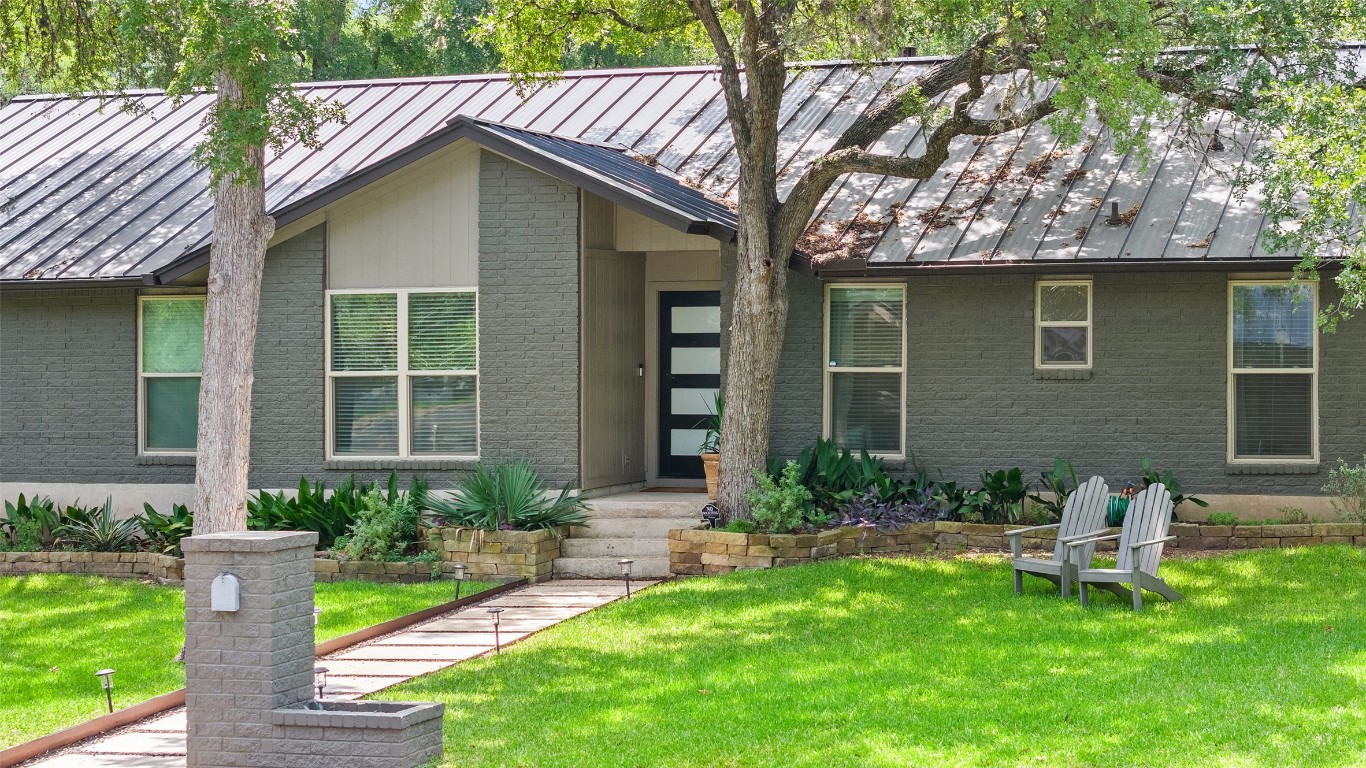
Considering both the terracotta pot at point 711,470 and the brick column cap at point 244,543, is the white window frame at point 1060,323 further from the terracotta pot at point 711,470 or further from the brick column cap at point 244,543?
the brick column cap at point 244,543

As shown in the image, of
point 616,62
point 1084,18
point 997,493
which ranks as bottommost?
point 997,493

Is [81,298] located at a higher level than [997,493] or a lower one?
higher

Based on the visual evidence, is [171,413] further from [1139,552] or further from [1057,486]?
[1139,552]

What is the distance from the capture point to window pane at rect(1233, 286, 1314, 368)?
1310 centimetres

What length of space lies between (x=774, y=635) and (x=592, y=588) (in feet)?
9.40

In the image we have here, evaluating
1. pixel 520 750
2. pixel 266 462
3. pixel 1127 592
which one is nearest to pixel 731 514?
pixel 1127 592

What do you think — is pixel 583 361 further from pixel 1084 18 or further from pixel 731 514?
pixel 1084 18

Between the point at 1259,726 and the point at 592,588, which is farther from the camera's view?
the point at 592,588

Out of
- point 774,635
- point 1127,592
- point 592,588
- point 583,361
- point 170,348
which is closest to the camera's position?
point 774,635

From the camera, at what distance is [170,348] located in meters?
15.0

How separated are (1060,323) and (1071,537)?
3719 millimetres

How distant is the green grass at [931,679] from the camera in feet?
21.6

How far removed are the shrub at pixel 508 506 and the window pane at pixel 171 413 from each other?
3534mm

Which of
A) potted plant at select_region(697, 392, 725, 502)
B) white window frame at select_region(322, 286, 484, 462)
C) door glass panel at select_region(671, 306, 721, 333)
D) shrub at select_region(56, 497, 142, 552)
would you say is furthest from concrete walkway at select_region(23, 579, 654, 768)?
shrub at select_region(56, 497, 142, 552)
